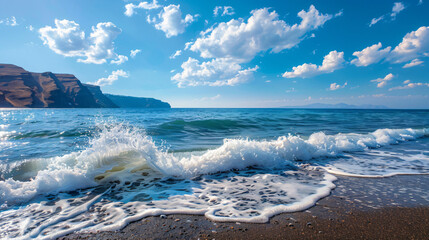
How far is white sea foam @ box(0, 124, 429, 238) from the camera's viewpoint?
10.0 feet

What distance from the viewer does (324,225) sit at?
2670 mm

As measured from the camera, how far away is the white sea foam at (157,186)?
3057 mm

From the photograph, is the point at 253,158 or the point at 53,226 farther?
the point at 253,158

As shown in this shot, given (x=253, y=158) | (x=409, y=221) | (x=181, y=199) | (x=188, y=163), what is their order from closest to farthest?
(x=409, y=221)
(x=181, y=199)
(x=188, y=163)
(x=253, y=158)

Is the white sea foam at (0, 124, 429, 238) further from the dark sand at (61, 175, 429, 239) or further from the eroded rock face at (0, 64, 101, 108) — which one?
the eroded rock face at (0, 64, 101, 108)

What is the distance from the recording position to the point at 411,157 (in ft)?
23.4

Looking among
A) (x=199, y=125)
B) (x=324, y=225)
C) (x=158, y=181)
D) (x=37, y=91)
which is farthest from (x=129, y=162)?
(x=37, y=91)

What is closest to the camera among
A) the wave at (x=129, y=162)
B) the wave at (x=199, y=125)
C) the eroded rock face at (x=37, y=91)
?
the wave at (x=129, y=162)

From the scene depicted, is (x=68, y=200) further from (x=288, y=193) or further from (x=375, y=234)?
(x=375, y=234)

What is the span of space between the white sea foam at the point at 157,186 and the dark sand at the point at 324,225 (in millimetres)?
188

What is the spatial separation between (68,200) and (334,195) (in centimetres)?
552

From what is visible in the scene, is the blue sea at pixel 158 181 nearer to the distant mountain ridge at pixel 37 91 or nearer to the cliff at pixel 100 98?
the distant mountain ridge at pixel 37 91

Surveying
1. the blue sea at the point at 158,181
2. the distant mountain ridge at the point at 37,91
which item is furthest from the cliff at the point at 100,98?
the blue sea at the point at 158,181

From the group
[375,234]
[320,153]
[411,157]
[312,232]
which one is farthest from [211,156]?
[411,157]
